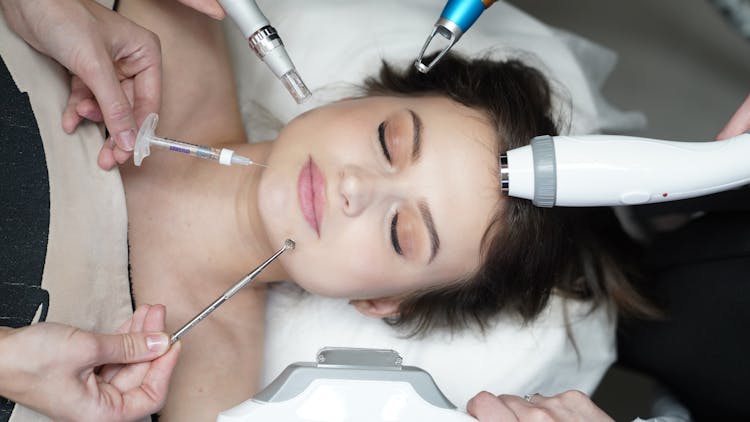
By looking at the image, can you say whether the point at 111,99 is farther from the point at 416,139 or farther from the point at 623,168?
the point at 623,168

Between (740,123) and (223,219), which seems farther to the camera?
(223,219)

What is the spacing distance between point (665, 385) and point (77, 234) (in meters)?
1.20

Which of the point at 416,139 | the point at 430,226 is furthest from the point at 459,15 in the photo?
the point at 430,226

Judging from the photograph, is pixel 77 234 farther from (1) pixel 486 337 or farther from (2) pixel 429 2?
(2) pixel 429 2

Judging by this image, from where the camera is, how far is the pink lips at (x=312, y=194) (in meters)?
1.20

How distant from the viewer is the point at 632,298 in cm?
149

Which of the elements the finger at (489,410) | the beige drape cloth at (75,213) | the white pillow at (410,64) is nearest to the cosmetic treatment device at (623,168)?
the finger at (489,410)

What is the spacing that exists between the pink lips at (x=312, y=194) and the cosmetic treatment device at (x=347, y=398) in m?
0.31

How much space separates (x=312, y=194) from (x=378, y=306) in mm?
359

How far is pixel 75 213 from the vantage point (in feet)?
3.78

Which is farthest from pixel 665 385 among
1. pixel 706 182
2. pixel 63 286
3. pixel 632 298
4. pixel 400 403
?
pixel 63 286

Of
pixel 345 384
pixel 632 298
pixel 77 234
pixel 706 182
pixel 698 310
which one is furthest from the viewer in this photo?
pixel 632 298

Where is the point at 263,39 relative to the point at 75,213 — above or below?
above

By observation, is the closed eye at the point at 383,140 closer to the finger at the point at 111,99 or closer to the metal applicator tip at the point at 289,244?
the metal applicator tip at the point at 289,244
